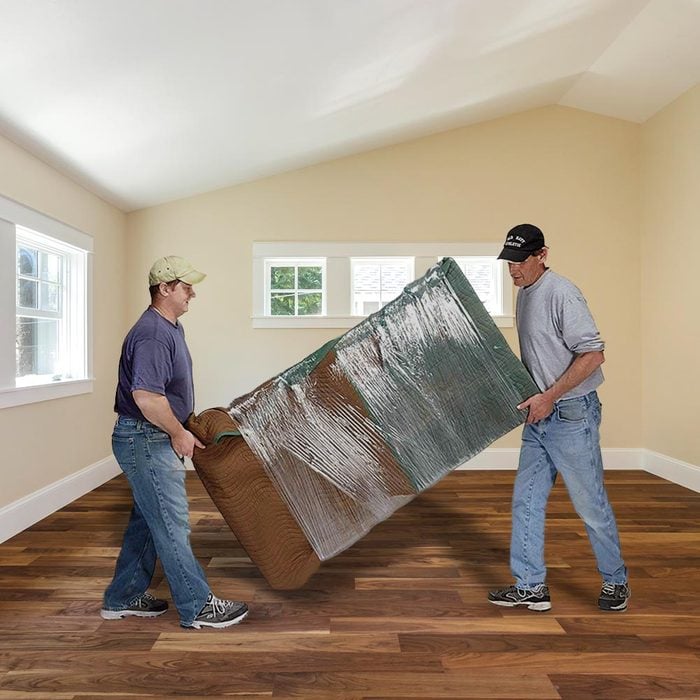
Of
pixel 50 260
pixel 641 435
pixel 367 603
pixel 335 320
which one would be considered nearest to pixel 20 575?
pixel 367 603

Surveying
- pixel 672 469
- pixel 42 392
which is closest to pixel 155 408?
pixel 42 392

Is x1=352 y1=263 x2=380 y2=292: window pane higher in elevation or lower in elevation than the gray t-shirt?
higher

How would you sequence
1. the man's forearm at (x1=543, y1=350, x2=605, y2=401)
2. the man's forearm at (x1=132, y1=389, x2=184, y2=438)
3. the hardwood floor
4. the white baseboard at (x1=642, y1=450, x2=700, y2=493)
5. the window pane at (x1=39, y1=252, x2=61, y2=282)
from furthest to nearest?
the white baseboard at (x1=642, y1=450, x2=700, y2=493)
the window pane at (x1=39, y1=252, x2=61, y2=282)
the man's forearm at (x1=543, y1=350, x2=605, y2=401)
the man's forearm at (x1=132, y1=389, x2=184, y2=438)
the hardwood floor

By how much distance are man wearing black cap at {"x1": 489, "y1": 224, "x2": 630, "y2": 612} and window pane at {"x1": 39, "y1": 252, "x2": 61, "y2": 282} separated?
299cm

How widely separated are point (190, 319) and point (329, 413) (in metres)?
3.21

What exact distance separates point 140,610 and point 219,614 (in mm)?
319

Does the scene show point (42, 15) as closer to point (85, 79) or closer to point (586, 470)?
point (85, 79)

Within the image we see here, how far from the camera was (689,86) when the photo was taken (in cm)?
444

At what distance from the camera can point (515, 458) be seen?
5.13 metres

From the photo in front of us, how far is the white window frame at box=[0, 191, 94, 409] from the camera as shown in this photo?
10.7 ft

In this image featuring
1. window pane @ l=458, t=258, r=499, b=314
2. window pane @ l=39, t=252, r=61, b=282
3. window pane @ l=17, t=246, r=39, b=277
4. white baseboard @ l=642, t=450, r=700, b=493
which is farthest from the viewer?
window pane @ l=458, t=258, r=499, b=314

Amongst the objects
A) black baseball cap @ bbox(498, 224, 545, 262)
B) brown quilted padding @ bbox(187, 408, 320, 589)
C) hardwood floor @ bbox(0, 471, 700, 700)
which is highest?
black baseball cap @ bbox(498, 224, 545, 262)

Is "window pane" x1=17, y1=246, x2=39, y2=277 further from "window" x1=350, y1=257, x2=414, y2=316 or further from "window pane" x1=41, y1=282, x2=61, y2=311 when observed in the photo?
"window" x1=350, y1=257, x2=414, y2=316

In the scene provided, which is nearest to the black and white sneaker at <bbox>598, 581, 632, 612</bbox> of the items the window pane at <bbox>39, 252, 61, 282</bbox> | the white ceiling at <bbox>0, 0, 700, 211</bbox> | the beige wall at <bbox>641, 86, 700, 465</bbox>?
the beige wall at <bbox>641, 86, 700, 465</bbox>
